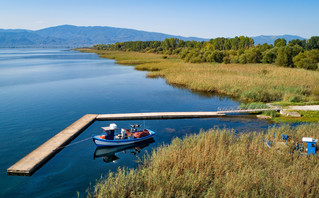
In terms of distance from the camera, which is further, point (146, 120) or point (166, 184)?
point (146, 120)

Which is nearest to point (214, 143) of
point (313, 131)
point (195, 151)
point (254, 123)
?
point (195, 151)

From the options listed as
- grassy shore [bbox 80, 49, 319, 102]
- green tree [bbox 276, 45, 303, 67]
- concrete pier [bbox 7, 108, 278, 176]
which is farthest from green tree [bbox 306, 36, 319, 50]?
concrete pier [bbox 7, 108, 278, 176]

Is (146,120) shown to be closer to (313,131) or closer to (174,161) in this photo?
(174,161)

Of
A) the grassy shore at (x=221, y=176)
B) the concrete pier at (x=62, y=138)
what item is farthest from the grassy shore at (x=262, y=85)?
the grassy shore at (x=221, y=176)

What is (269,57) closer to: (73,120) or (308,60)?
(308,60)

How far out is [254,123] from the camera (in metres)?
20.0

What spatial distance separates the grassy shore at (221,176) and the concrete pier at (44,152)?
14.1 feet

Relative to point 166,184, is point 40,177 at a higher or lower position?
lower

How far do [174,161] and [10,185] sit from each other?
8.24m

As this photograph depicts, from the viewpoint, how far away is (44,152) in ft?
45.2

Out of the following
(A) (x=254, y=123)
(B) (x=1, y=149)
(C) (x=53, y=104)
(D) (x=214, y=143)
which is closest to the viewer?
(D) (x=214, y=143)

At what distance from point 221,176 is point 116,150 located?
26.3ft

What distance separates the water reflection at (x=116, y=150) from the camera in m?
14.8

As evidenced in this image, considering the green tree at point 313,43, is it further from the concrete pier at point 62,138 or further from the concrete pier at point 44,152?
the concrete pier at point 44,152
